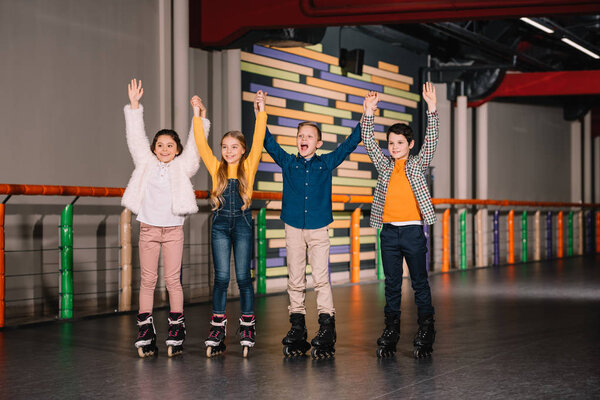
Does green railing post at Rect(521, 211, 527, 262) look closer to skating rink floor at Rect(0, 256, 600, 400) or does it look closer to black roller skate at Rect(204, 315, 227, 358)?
skating rink floor at Rect(0, 256, 600, 400)

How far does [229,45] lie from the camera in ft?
24.7

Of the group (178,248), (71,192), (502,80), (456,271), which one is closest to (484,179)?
(502,80)

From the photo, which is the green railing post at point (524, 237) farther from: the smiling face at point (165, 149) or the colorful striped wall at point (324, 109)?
the smiling face at point (165, 149)

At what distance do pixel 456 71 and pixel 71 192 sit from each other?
7.68 m

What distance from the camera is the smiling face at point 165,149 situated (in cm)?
452

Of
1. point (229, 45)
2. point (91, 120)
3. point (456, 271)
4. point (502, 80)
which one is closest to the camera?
point (91, 120)

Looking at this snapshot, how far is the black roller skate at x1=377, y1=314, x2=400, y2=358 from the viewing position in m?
4.36

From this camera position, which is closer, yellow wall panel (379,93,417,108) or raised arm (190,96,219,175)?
raised arm (190,96,219,175)

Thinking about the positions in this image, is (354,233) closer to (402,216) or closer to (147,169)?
(402,216)

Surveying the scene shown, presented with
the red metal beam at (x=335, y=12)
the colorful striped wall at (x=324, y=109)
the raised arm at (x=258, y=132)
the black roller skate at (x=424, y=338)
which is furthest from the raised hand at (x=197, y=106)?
the colorful striped wall at (x=324, y=109)

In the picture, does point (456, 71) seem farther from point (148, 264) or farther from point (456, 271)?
point (148, 264)

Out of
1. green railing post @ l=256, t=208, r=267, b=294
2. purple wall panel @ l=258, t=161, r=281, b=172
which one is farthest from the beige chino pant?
purple wall panel @ l=258, t=161, r=281, b=172

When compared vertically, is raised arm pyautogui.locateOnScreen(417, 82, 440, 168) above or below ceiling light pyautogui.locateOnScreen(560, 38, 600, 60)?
below

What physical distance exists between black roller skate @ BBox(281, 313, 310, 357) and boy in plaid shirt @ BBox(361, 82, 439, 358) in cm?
38
